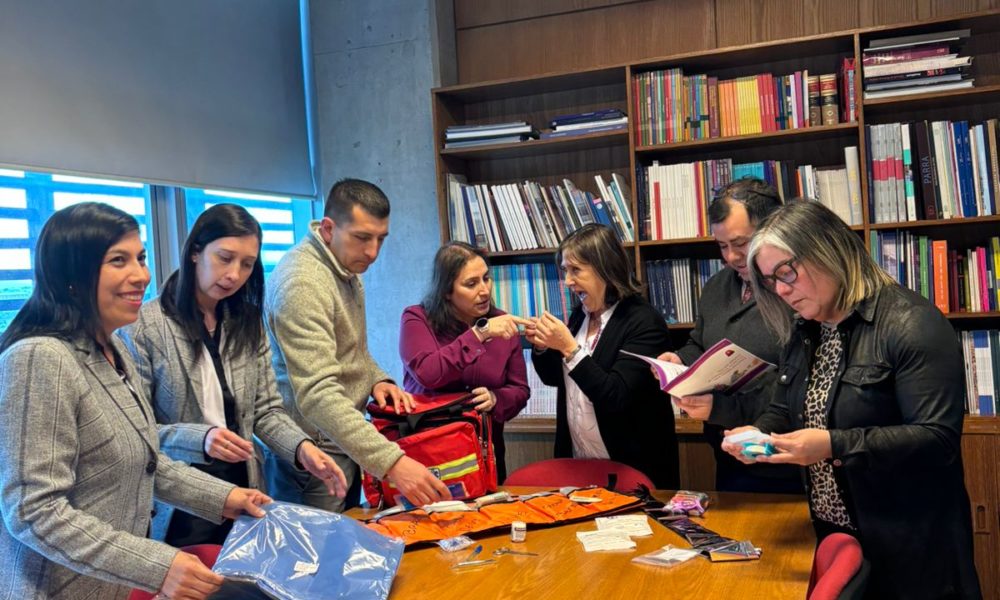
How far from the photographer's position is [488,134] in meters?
4.07

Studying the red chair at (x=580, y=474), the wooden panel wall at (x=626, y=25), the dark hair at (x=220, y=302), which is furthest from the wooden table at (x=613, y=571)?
the wooden panel wall at (x=626, y=25)

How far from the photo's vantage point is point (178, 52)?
3.61 metres

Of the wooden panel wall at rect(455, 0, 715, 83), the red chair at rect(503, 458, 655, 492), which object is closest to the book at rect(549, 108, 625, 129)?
the wooden panel wall at rect(455, 0, 715, 83)

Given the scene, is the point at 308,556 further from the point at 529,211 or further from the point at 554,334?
the point at 529,211

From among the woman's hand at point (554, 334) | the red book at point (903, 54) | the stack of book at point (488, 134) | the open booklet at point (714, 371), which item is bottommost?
the open booklet at point (714, 371)

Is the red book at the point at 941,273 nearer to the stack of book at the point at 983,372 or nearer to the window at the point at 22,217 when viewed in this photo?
the stack of book at the point at 983,372

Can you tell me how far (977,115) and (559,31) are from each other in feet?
6.34

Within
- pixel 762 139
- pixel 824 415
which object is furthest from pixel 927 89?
pixel 824 415

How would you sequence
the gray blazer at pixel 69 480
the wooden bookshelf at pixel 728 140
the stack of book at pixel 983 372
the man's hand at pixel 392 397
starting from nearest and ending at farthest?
1. the gray blazer at pixel 69 480
2. the man's hand at pixel 392 397
3. the wooden bookshelf at pixel 728 140
4. the stack of book at pixel 983 372

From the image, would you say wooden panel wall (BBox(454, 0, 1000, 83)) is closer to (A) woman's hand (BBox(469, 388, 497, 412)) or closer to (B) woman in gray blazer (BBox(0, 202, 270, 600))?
(A) woman's hand (BBox(469, 388, 497, 412))

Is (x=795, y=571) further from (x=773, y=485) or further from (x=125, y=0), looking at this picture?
(x=125, y=0)

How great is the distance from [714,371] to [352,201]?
1203 mm

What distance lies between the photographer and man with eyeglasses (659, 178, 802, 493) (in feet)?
8.04

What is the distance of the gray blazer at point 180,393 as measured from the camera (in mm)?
2232
